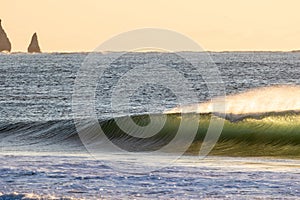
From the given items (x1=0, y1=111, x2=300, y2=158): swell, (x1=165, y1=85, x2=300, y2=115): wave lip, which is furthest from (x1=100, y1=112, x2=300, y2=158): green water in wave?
(x1=165, y1=85, x2=300, y2=115): wave lip

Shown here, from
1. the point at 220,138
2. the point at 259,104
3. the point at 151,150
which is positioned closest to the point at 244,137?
the point at 220,138

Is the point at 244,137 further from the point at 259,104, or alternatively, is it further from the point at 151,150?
the point at 259,104

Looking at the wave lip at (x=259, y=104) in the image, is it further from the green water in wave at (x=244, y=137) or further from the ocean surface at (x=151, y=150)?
the green water in wave at (x=244, y=137)

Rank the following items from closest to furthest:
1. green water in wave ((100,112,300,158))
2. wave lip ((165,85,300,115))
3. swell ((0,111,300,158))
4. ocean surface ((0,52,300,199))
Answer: ocean surface ((0,52,300,199)) < green water in wave ((100,112,300,158)) < swell ((0,111,300,158)) < wave lip ((165,85,300,115))

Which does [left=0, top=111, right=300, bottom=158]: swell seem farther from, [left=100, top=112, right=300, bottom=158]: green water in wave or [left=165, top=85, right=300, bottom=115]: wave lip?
[left=165, top=85, right=300, bottom=115]: wave lip

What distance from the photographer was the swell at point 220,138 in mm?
25500

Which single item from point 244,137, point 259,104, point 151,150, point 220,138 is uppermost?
point 259,104

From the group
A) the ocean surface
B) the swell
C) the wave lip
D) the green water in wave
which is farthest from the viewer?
the wave lip

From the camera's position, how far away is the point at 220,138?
27.1 m

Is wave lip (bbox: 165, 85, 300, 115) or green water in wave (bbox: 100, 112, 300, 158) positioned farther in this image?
wave lip (bbox: 165, 85, 300, 115)

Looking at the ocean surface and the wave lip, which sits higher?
the wave lip

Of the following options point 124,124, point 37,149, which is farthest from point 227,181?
point 124,124

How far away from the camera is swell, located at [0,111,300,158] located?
2550 cm

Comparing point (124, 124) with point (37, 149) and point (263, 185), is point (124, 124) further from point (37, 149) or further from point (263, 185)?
point (263, 185)
